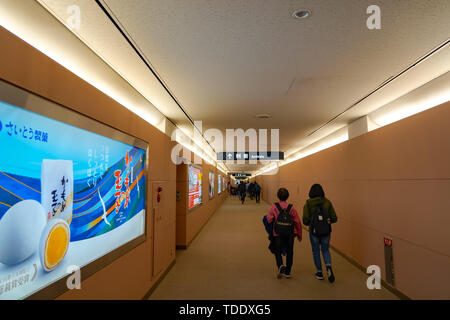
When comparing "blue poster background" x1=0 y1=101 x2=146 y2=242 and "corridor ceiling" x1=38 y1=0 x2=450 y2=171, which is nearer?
"blue poster background" x1=0 y1=101 x2=146 y2=242

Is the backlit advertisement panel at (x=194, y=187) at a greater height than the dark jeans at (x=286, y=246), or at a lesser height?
greater

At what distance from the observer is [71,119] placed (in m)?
2.03

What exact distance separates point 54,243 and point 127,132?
155cm

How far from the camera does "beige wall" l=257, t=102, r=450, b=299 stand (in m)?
2.94

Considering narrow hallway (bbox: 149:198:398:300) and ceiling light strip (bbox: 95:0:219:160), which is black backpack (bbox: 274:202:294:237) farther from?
ceiling light strip (bbox: 95:0:219:160)

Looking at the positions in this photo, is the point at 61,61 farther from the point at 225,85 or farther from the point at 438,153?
the point at 438,153

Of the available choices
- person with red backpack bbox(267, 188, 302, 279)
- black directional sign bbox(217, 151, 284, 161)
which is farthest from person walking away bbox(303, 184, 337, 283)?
black directional sign bbox(217, 151, 284, 161)

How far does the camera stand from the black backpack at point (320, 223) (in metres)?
4.09

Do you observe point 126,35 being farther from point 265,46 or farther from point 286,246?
point 286,246

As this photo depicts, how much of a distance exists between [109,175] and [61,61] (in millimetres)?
1126

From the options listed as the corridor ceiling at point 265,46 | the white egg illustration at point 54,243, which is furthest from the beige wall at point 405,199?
the white egg illustration at point 54,243

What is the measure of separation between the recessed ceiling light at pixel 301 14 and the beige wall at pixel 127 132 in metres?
1.85

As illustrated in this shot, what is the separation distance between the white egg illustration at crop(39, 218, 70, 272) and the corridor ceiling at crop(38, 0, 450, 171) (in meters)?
1.60

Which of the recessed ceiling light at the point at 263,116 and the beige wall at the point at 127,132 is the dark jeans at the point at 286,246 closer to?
the beige wall at the point at 127,132
